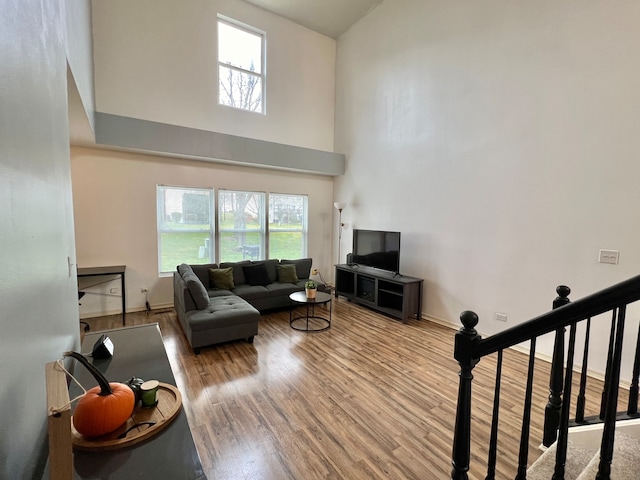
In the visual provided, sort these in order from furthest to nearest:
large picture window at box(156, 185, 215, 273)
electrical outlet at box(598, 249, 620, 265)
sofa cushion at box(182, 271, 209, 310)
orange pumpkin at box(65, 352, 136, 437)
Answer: large picture window at box(156, 185, 215, 273) < sofa cushion at box(182, 271, 209, 310) < electrical outlet at box(598, 249, 620, 265) < orange pumpkin at box(65, 352, 136, 437)

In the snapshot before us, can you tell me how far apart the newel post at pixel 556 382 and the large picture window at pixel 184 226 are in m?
5.07

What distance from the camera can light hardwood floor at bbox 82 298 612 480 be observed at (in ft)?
6.47

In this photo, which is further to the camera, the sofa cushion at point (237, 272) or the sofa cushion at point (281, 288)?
the sofa cushion at point (237, 272)

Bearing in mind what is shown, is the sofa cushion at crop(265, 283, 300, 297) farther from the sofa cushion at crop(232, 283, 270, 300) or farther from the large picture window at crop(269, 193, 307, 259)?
the large picture window at crop(269, 193, 307, 259)

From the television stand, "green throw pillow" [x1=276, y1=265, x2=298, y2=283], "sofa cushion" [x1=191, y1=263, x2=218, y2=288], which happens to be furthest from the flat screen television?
"sofa cushion" [x1=191, y1=263, x2=218, y2=288]

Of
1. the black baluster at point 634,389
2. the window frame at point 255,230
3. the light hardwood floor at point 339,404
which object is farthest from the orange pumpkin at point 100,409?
the window frame at point 255,230

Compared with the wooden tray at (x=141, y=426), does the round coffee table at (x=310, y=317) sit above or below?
below

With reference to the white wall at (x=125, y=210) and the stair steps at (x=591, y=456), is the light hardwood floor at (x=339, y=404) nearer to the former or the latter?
the stair steps at (x=591, y=456)

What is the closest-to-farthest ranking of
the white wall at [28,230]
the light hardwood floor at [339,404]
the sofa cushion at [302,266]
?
the white wall at [28,230]
the light hardwood floor at [339,404]
the sofa cushion at [302,266]

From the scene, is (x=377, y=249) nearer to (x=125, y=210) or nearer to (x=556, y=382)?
(x=556, y=382)

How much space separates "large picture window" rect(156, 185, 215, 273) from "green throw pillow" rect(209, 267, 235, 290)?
0.69 m

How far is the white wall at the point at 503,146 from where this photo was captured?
9.69 ft

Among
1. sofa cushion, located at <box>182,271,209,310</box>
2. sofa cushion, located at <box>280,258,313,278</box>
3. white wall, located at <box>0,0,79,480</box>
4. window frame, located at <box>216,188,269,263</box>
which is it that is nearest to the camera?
white wall, located at <box>0,0,79,480</box>

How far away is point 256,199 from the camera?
5.96 metres
